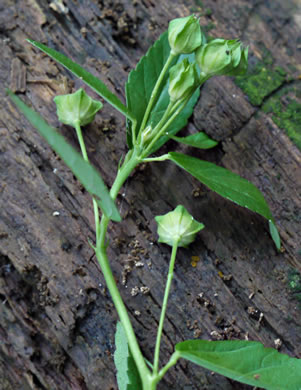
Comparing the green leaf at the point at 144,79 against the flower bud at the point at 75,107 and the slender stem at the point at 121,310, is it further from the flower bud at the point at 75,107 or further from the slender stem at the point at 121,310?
the slender stem at the point at 121,310

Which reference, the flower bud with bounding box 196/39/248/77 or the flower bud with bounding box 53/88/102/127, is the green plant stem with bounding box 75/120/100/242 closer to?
→ the flower bud with bounding box 53/88/102/127

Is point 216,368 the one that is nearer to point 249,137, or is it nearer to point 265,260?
point 265,260

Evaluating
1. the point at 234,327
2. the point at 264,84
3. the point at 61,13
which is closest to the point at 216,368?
the point at 234,327

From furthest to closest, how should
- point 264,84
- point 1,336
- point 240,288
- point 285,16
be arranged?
1. point 285,16
2. point 264,84
3. point 240,288
4. point 1,336

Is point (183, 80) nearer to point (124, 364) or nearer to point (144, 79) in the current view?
point (144, 79)

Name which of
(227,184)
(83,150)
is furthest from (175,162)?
(83,150)

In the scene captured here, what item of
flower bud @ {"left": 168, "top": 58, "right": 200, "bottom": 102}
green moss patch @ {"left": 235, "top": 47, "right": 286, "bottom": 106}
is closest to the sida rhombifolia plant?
flower bud @ {"left": 168, "top": 58, "right": 200, "bottom": 102}

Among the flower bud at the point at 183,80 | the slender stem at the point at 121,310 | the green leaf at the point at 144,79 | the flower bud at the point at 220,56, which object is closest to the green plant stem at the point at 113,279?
the slender stem at the point at 121,310
